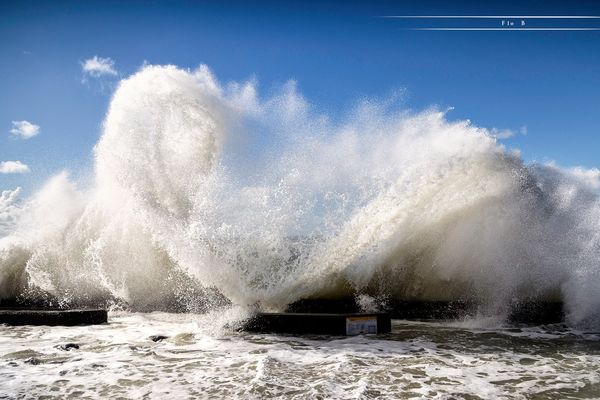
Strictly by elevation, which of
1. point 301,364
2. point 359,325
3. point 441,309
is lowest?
point 301,364

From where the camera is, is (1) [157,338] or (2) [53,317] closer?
(1) [157,338]

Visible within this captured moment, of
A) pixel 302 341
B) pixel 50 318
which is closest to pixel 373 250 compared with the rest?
pixel 302 341

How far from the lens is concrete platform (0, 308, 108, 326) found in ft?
25.6

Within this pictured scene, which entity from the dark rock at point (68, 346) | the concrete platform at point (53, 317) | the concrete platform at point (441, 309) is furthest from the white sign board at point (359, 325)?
the concrete platform at point (53, 317)

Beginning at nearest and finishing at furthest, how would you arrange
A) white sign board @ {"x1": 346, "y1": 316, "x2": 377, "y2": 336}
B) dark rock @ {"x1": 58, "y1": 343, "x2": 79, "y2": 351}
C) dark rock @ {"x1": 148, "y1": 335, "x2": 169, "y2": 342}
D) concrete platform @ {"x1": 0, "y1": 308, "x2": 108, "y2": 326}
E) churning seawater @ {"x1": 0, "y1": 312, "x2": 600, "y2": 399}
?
churning seawater @ {"x1": 0, "y1": 312, "x2": 600, "y2": 399} → dark rock @ {"x1": 58, "y1": 343, "x2": 79, "y2": 351} → dark rock @ {"x1": 148, "y1": 335, "x2": 169, "y2": 342} → white sign board @ {"x1": 346, "y1": 316, "x2": 377, "y2": 336} → concrete platform @ {"x1": 0, "y1": 308, "x2": 108, "y2": 326}

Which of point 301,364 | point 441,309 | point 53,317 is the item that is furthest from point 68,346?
point 441,309

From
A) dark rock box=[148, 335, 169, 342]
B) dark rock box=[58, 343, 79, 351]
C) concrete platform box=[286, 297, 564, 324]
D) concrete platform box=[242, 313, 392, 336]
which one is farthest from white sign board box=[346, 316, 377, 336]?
dark rock box=[58, 343, 79, 351]

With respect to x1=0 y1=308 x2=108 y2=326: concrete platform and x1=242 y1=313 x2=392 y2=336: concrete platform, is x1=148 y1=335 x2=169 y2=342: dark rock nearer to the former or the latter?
x1=242 y1=313 x2=392 y2=336: concrete platform

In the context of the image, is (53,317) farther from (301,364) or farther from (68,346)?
(301,364)

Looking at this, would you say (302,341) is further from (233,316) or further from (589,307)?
(589,307)

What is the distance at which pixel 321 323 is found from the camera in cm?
695

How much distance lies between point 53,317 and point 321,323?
16.1 ft

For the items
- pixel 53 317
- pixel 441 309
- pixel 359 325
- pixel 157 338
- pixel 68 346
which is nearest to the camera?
pixel 68 346

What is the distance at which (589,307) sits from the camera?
7695 mm
